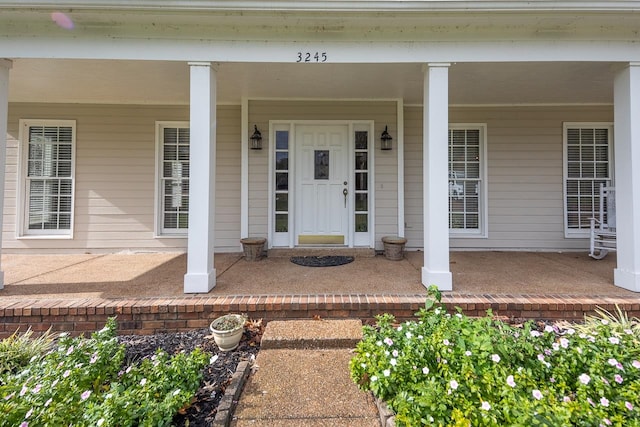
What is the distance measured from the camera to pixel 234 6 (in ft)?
9.13

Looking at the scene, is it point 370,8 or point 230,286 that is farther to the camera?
point 230,286

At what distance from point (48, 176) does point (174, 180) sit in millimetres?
1896

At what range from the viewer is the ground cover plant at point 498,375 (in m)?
1.23

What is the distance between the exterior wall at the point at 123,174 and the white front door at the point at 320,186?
3.32ft

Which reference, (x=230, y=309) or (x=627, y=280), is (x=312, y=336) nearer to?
(x=230, y=309)

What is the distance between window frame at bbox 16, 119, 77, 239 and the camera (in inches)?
189

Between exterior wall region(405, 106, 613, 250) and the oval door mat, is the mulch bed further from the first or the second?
exterior wall region(405, 106, 613, 250)

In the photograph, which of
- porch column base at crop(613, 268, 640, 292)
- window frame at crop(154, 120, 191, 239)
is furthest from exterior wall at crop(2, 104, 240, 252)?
porch column base at crop(613, 268, 640, 292)

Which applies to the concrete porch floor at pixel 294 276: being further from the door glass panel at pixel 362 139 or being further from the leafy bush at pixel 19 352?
the door glass panel at pixel 362 139

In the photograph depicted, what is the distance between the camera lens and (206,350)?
2.38 meters

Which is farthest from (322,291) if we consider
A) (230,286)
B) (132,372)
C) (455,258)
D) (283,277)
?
(455,258)

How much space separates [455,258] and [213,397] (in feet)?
12.2

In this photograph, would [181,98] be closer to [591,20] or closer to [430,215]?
[430,215]

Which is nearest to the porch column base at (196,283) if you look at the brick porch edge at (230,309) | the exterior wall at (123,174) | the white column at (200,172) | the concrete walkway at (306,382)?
the white column at (200,172)
